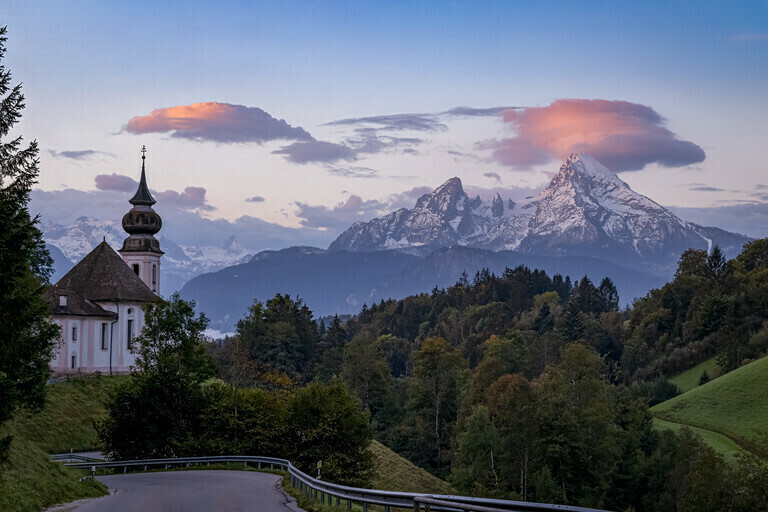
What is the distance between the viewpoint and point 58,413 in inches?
2498

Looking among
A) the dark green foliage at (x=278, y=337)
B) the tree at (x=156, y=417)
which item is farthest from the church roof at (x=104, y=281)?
the tree at (x=156, y=417)

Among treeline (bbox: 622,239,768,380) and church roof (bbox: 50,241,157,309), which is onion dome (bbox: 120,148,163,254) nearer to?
church roof (bbox: 50,241,157,309)

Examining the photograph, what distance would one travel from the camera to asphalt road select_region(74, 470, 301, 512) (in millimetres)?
25062

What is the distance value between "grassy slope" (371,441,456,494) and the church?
25.6 meters

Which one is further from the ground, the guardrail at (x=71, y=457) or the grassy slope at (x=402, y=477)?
the guardrail at (x=71, y=457)

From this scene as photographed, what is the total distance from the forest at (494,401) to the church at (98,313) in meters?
8.62

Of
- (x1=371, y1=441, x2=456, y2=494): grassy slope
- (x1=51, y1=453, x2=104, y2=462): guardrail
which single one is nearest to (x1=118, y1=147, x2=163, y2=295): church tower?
(x1=371, y1=441, x2=456, y2=494): grassy slope

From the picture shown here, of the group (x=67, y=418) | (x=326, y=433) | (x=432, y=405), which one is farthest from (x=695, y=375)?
(x=326, y=433)

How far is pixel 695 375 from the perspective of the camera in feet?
438

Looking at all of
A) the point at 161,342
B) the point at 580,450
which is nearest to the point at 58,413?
the point at 161,342

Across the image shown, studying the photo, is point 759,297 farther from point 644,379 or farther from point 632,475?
point 632,475

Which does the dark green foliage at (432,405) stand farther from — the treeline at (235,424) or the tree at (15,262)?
the tree at (15,262)

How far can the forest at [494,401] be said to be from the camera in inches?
→ 1980

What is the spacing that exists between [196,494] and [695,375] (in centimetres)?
11712
